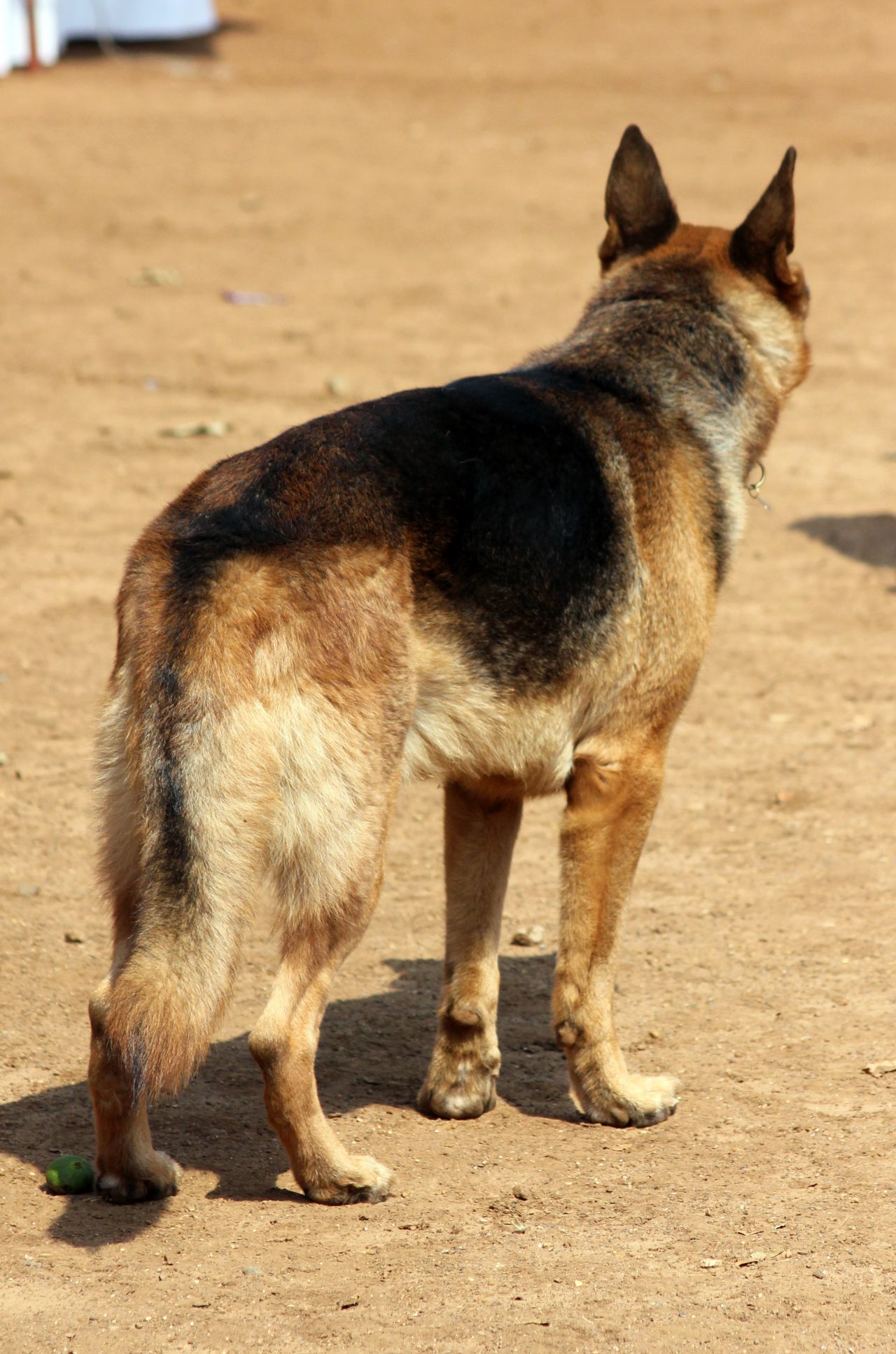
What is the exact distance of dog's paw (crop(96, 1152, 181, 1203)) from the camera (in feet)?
12.5

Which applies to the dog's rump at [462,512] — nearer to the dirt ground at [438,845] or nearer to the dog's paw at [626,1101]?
the dog's paw at [626,1101]

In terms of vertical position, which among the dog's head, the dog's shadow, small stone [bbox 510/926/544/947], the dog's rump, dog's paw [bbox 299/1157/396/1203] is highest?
the dog's head

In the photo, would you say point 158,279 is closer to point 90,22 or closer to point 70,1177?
point 90,22

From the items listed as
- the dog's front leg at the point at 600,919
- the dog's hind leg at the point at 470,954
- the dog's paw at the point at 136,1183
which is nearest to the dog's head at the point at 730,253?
the dog's front leg at the point at 600,919

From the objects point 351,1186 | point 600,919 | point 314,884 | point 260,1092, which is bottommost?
point 260,1092

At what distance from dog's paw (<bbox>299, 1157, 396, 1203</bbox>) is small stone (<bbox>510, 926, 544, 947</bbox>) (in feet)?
5.61

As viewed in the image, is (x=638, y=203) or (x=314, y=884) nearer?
(x=314, y=884)

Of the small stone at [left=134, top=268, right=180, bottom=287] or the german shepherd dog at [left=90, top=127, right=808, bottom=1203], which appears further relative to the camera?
the small stone at [left=134, top=268, right=180, bottom=287]

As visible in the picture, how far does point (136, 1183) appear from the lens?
381cm

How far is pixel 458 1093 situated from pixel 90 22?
18.7 m

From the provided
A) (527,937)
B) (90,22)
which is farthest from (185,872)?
(90,22)

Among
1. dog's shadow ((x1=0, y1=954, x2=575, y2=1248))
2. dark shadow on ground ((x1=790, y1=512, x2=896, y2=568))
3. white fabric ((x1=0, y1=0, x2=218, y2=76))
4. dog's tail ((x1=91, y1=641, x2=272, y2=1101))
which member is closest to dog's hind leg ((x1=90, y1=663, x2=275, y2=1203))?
dog's tail ((x1=91, y1=641, x2=272, y2=1101))

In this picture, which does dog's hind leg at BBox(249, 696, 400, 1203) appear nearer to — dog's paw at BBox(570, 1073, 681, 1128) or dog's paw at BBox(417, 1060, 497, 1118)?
dog's paw at BBox(417, 1060, 497, 1118)

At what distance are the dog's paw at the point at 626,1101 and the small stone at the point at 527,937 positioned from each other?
109 centimetres
